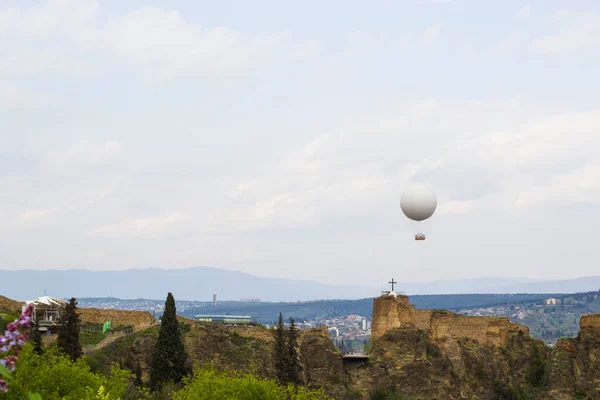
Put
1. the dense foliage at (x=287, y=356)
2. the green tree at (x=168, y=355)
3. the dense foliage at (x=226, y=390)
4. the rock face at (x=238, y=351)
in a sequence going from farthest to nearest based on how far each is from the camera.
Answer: the dense foliage at (x=287, y=356)
the rock face at (x=238, y=351)
the green tree at (x=168, y=355)
the dense foliage at (x=226, y=390)

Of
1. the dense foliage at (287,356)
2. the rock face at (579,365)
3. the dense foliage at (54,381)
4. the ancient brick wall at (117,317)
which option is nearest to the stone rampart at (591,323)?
the rock face at (579,365)

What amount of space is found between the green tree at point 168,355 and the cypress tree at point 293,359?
26.9ft

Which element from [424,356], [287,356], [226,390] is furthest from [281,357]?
[226,390]

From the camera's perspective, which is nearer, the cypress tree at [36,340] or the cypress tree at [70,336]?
the cypress tree at [36,340]

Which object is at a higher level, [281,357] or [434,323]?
[434,323]

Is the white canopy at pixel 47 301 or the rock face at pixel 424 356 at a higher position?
the white canopy at pixel 47 301

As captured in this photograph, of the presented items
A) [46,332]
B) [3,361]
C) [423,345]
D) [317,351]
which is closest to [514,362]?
[423,345]

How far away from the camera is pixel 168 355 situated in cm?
6072

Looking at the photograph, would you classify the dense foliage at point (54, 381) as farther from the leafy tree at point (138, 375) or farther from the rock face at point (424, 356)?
the rock face at point (424, 356)

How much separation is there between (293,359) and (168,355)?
1012 cm

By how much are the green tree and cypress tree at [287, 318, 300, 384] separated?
821cm

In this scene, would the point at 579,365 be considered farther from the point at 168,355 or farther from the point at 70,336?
the point at 70,336

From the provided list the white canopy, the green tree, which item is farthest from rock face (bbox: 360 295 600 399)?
the white canopy

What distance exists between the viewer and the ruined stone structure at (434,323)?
234 feet
